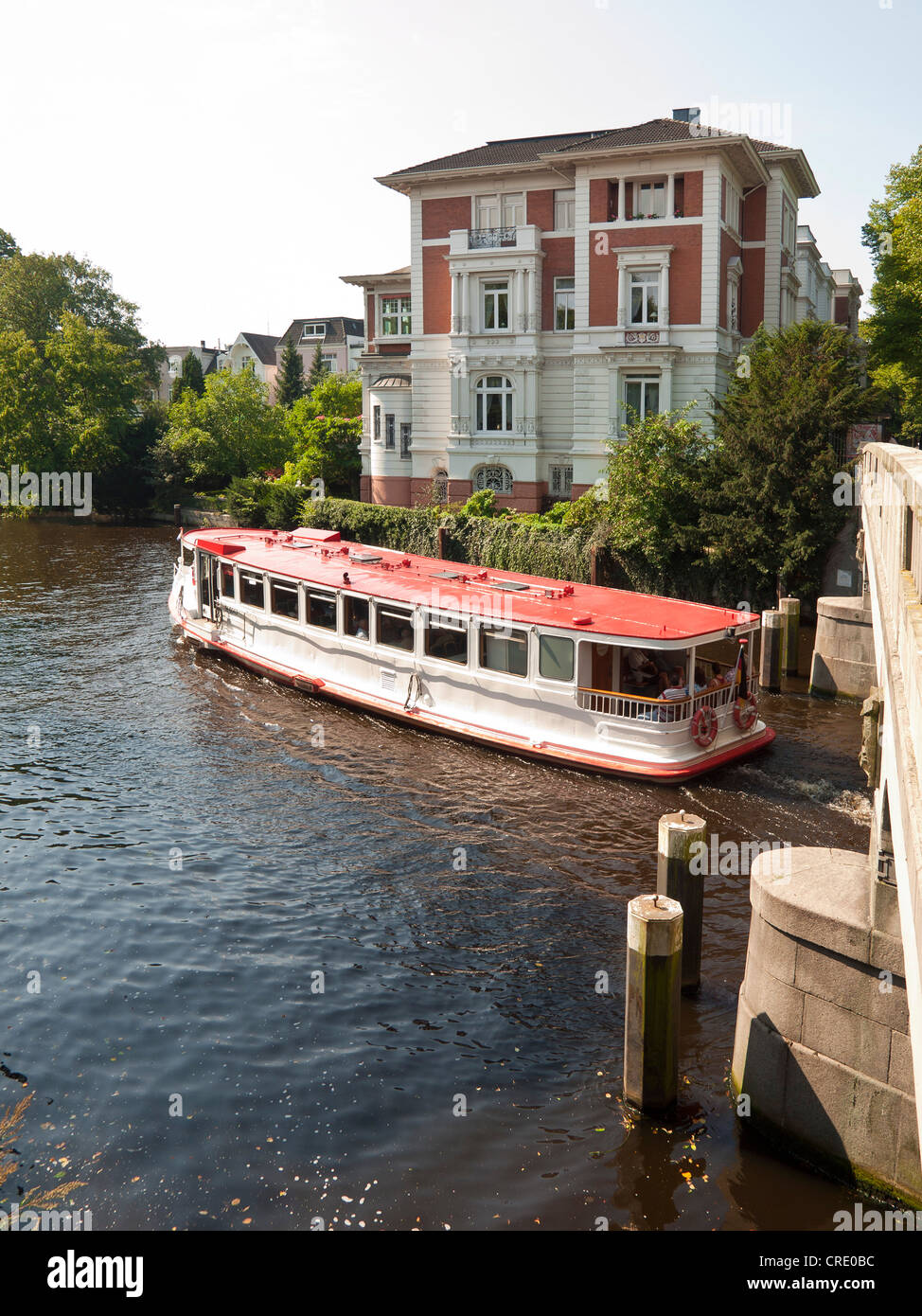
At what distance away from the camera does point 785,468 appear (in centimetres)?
2855

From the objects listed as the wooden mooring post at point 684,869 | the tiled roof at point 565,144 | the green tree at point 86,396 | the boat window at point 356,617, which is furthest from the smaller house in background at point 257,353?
the wooden mooring post at point 684,869

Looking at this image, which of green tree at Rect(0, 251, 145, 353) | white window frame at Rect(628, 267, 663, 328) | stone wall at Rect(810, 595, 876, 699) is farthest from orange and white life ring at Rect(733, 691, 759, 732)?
green tree at Rect(0, 251, 145, 353)

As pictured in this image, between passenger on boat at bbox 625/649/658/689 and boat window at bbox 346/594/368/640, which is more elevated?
boat window at bbox 346/594/368/640

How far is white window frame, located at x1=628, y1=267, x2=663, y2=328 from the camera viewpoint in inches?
1545

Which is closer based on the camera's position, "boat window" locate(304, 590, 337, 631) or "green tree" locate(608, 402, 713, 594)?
"boat window" locate(304, 590, 337, 631)

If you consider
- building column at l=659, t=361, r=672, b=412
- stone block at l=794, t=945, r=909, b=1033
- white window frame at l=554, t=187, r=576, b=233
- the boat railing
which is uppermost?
white window frame at l=554, t=187, r=576, b=233

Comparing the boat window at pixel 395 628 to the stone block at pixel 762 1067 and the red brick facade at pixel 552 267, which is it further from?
the red brick facade at pixel 552 267

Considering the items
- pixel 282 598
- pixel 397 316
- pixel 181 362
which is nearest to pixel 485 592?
pixel 282 598

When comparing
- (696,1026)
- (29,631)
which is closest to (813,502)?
(696,1026)

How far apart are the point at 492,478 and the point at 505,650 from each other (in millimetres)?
25152

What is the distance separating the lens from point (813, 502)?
93.1 ft

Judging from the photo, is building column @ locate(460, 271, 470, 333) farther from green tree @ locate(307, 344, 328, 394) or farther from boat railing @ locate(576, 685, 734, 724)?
green tree @ locate(307, 344, 328, 394)

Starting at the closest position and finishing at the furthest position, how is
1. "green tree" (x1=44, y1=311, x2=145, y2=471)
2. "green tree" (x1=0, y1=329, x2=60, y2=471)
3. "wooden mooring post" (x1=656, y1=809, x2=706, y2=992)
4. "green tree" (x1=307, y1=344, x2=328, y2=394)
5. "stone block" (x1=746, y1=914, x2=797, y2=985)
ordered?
"stone block" (x1=746, y1=914, x2=797, y2=985)
"wooden mooring post" (x1=656, y1=809, x2=706, y2=992)
"green tree" (x1=0, y1=329, x2=60, y2=471)
"green tree" (x1=44, y1=311, x2=145, y2=471)
"green tree" (x1=307, y1=344, x2=328, y2=394)
